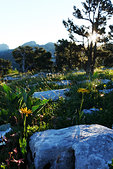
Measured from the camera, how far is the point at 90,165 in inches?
62.2

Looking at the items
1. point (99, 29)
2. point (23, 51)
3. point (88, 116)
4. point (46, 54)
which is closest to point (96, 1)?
point (99, 29)

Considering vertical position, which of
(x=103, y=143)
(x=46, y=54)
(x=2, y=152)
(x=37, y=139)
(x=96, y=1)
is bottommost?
(x=2, y=152)

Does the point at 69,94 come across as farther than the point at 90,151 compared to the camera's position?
Yes

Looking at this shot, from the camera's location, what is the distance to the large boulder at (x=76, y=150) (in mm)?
1646

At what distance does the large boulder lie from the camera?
1646mm

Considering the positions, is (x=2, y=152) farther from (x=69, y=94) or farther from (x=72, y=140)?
(x=69, y=94)

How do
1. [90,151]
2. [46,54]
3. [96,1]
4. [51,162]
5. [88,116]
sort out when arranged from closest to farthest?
[90,151], [51,162], [88,116], [96,1], [46,54]

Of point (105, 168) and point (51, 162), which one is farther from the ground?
point (105, 168)

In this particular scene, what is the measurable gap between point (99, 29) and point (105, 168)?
17.4 m

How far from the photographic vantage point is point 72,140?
2.02m

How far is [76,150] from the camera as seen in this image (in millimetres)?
1789

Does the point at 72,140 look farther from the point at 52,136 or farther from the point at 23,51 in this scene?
the point at 23,51

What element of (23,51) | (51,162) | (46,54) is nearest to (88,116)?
(51,162)

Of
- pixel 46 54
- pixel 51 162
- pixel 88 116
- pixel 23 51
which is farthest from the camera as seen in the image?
pixel 23 51
